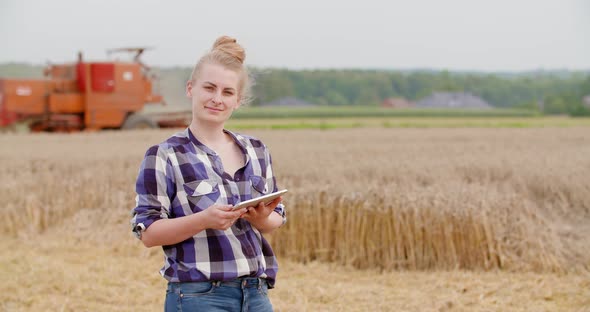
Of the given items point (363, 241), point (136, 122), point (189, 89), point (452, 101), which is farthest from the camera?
point (452, 101)

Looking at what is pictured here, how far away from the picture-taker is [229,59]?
10.2 ft

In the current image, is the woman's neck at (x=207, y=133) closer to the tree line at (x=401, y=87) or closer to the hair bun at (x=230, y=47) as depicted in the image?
the hair bun at (x=230, y=47)

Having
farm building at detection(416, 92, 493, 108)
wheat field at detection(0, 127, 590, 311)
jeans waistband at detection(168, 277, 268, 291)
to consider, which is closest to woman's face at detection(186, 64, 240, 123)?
A: jeans waistband at detection(168, 277, 268, 291)

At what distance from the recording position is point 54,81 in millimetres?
21562

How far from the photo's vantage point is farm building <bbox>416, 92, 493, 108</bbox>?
42.3 meters

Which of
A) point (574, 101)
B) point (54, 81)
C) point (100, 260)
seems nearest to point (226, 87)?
point (100, 260)

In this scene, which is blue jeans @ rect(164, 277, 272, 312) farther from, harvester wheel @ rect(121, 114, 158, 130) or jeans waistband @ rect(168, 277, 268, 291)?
harvester wheel @ rect(121, 114, 158, 130)

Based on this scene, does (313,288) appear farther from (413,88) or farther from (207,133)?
(413,88)

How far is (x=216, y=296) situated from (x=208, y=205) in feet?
1.14

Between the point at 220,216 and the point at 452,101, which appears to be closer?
the point at 220,216

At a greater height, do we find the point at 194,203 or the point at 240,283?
the point at 194,203

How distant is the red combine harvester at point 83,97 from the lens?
20.6 m

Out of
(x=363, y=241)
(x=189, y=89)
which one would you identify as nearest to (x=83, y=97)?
(x=363, y=241)

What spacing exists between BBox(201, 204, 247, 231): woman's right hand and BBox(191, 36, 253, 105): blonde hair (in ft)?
1.90
